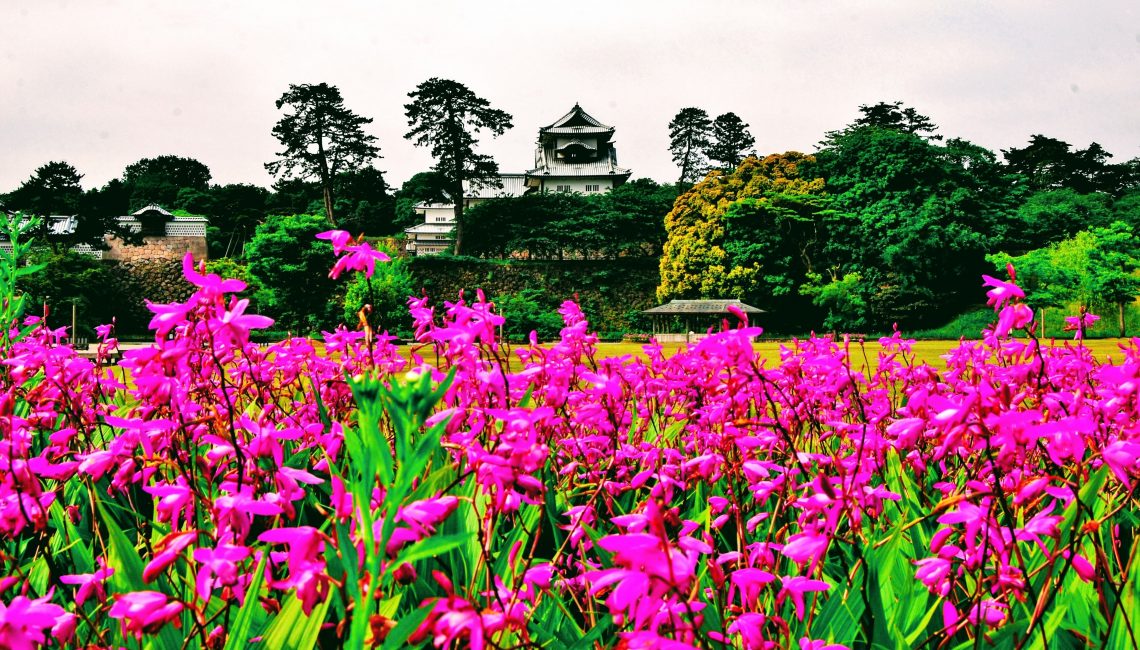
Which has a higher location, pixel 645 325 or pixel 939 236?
pixel 939 236

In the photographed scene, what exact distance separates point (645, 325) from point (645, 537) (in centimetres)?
3197

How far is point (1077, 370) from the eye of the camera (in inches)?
122

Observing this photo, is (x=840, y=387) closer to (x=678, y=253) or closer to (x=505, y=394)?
(x=505, y=394)

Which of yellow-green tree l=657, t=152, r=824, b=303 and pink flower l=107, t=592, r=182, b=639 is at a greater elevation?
yellow-green tree l=657, t=152, r=824, b=303

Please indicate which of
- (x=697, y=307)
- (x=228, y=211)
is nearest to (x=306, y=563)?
(x=697, y=307)

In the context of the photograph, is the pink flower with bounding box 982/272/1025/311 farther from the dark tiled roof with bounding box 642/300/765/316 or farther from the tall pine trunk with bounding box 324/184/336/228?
the tall pine trunk with bounding box 324/184/336/228

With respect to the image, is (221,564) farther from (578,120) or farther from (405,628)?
(578,120)

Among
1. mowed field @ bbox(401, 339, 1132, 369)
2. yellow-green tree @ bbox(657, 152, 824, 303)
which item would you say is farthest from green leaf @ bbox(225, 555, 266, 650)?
yellow-green tree @ bbox(657, 152, 824, 303)

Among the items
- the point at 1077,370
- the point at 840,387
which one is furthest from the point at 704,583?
the point at 1077,370

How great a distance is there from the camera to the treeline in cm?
2886

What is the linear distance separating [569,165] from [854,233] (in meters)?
21.9

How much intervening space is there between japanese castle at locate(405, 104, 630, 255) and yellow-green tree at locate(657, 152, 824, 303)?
1690 centimetres

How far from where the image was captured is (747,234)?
96.0 feet

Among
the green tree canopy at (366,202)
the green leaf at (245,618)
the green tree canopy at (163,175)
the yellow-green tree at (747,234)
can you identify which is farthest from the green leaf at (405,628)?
the green tree canopy at (163,175)
